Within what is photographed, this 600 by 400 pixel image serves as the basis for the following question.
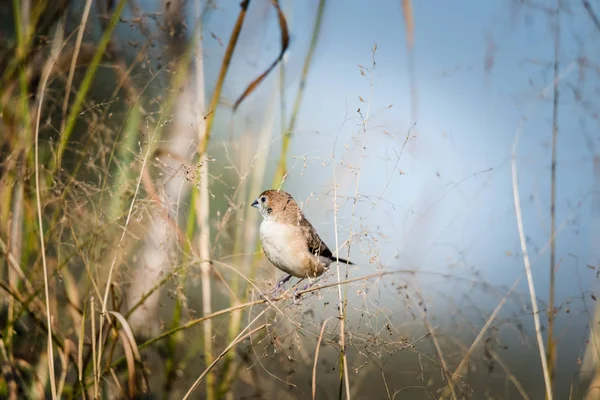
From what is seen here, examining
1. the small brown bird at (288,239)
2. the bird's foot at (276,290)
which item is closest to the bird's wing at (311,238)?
the small brown bird at (288,239)

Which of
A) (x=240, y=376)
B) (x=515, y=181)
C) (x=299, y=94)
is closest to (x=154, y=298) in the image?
(x=240, y=376)

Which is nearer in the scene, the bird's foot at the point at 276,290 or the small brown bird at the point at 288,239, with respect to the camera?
the bird's foot at the point at 276,290

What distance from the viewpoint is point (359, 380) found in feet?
7.01

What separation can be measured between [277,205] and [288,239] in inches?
5.2

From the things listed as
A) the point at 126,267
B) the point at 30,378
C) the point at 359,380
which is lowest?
the point at 30,378

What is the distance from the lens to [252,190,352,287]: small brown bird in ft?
6.12

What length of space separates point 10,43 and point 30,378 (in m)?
1.32

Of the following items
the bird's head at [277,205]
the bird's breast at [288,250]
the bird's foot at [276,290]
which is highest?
the bird's head at [277,205]

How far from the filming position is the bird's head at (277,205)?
76.9 inches

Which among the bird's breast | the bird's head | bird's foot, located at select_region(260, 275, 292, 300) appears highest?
the bird's head

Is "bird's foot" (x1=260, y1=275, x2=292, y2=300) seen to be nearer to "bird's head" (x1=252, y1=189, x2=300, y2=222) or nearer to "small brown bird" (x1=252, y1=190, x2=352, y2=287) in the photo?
"small brown bird" (x1=252, y1=190, x2=352, y2=287)

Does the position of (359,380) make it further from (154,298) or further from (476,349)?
(154,298)

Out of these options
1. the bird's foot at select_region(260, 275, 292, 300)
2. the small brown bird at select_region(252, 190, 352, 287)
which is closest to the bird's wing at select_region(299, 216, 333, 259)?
the small brown bird at select_region(252, 190, 352, 287)

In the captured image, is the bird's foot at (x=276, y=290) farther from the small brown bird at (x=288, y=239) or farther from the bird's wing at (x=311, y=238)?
the bird's wing at (x=311, y=238)
